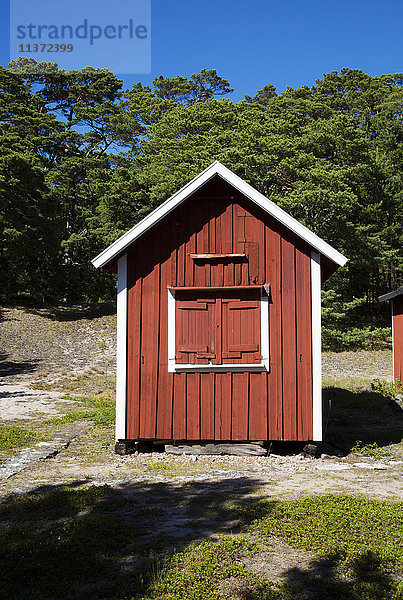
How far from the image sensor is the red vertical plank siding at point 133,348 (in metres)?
9.47

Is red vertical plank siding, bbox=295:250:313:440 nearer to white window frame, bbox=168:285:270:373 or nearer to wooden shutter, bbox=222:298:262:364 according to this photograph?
white window frame, bbox=168:285:270:373

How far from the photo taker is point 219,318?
9500mm

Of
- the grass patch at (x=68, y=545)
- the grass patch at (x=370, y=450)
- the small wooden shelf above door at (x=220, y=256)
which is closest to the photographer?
the grass patch at (x=68, y=545)

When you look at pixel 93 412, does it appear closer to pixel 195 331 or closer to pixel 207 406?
pixel 207 406

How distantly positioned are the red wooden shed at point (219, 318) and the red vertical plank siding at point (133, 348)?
0.06ft

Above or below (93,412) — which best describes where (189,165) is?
above

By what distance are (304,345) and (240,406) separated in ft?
5.22

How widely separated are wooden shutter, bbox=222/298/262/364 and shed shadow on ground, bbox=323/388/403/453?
2946 millimetres

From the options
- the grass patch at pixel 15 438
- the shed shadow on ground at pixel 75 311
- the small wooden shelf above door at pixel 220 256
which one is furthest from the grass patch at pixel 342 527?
the shed shadow on ground at pixel 75 311

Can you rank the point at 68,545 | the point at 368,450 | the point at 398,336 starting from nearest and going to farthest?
1. the point at 68,545
2. the point at 368,450
3. the point at 398,336

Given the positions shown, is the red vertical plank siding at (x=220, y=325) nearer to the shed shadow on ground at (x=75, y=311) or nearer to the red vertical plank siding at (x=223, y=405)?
the red vertical plank siding at (x=223, y=405)

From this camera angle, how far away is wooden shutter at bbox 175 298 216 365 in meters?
9.42

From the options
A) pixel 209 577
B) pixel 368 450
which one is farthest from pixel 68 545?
pixel 368 450

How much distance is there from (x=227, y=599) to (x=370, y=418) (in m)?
10.8
